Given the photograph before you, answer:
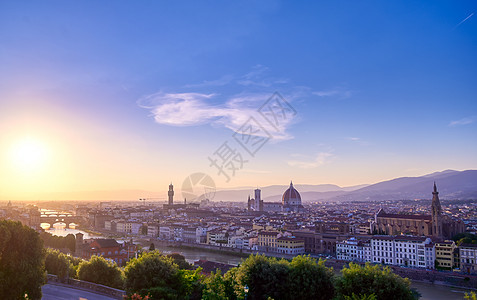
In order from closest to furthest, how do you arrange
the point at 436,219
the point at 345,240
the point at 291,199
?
1. the point at 345,240
2. the point at 436,219
3. the point at 291,199

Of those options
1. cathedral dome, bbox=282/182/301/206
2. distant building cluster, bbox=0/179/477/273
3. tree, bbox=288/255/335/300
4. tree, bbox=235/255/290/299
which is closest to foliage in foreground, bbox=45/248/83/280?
tree, bbox=235/255/290/299

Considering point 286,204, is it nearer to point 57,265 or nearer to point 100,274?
point 57,265

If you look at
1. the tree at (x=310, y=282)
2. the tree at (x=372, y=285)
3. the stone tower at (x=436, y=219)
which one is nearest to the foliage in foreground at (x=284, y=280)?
the tree at (x=310, y=282)

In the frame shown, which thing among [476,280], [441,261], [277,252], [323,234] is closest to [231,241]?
[277,252]

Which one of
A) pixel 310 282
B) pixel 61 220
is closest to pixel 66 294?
pixel 310 282

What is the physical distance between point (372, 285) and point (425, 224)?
24655 mm

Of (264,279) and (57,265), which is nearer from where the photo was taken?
(264,279)

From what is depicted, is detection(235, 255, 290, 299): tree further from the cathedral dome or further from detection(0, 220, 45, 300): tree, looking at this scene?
the cathedral dome

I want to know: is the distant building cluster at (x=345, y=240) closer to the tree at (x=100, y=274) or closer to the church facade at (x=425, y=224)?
the church facade at (x=425, y=224)

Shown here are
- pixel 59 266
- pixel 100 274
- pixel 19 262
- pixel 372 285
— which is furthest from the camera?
pixel 59 266

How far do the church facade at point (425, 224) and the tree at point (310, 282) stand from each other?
2166cm

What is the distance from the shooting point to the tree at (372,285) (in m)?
9.23

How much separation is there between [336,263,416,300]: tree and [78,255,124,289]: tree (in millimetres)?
6680

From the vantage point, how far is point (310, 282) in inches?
400
